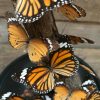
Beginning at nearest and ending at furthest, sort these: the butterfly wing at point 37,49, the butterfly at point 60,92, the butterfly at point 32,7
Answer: the butterfly at point 32,7, the butterfly wing at point 37,49, the butterfly at point 60,92

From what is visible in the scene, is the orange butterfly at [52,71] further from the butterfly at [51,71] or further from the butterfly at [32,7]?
the butterfly at [32,7]

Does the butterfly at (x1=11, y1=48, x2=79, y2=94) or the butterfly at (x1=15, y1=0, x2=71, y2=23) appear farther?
the butterfly at (x1=11, y1=48, x2=79, y2=94)

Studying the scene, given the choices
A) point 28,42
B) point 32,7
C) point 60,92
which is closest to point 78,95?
point 60,92

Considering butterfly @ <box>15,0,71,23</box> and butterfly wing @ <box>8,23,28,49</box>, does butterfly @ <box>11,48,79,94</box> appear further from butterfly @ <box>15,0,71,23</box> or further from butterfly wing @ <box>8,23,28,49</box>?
butterfly @ <box>15,0,71,23</box>

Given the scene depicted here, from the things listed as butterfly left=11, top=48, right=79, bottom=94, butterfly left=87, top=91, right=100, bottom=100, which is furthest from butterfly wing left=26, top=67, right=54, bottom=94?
butterfly left=87, top=91, right=100, bottom=100

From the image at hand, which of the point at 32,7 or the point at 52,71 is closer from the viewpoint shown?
the point at 32,7

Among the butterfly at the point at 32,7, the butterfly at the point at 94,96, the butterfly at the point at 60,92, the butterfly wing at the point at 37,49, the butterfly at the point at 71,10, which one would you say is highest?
the butterfly at the point at 32,7

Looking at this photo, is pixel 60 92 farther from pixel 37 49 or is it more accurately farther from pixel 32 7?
pixel 32 7

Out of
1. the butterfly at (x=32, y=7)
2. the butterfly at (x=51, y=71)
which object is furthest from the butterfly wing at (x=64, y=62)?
the butterfly at (x=32, y=7)
